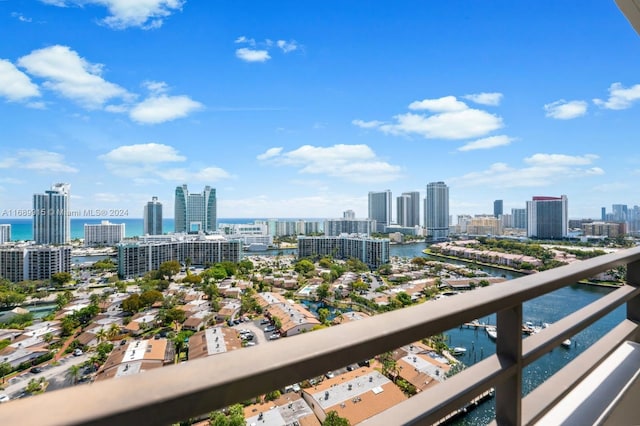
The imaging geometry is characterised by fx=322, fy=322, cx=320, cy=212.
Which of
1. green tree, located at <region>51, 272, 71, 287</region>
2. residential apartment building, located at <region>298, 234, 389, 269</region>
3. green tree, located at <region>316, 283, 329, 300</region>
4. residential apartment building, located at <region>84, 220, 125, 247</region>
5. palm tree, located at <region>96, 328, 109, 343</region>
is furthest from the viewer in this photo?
residential apartment building, located at <region>84, 220, 125, 247</region>

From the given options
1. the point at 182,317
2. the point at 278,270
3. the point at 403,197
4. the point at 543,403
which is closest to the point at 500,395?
the point at 543,403

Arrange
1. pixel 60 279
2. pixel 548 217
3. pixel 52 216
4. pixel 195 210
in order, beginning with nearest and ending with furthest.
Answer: pixel 60 279, pixel 52 216, pixel 548 217, pixel 195 210

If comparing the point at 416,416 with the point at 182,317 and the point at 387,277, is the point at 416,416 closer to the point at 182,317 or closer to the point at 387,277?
the point at 182,317

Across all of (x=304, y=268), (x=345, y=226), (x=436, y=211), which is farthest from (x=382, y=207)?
(x=304, y=268)

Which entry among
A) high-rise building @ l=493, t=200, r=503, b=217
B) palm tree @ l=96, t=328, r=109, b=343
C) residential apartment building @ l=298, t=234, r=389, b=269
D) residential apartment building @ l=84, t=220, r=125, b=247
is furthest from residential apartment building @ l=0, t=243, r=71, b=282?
high-rise building @ l=493, t=200, r=503, b=217

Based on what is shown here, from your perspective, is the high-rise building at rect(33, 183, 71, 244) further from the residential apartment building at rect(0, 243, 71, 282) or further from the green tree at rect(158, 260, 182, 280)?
the green tree at rect(158, 260, 182, 280)

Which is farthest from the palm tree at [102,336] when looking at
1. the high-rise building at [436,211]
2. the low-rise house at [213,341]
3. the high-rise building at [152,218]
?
the high-rise building at [436,211]

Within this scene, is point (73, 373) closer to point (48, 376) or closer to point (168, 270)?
point (48, 376)

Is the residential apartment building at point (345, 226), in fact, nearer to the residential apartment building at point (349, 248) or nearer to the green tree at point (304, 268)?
the residential apartment building at point (349, 248)
